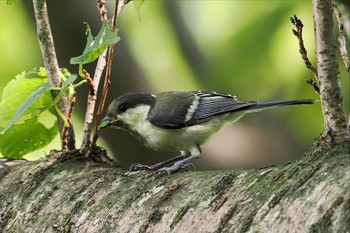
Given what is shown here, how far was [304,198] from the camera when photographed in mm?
1168

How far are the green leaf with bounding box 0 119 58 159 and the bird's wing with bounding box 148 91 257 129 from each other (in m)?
0.50

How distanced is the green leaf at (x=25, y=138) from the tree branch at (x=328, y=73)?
0.94 meters

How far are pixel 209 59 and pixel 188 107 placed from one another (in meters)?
0.89

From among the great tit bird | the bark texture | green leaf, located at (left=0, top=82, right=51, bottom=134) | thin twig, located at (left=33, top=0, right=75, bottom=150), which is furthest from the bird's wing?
green leaf, located at (left=0, top=82, right=51, bottom=134)

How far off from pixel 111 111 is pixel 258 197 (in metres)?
1.41

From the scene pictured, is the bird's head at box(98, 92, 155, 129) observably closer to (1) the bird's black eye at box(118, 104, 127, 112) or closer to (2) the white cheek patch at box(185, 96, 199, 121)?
(1) the bird's black eye at box(118, 104, 127, 112)

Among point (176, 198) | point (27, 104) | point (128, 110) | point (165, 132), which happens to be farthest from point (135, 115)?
point (176, 198)

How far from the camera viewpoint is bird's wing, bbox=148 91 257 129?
8.38 ft

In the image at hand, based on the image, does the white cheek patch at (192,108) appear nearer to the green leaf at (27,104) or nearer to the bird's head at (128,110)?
the bird's head at (128,110)

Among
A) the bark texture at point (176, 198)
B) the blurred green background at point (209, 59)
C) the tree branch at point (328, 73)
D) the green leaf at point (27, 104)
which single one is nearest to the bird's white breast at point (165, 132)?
the blurred green background at point (209, 59)

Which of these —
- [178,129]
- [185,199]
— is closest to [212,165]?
[178,129]

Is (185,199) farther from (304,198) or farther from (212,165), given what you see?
(212,165)

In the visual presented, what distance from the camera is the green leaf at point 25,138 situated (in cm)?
208

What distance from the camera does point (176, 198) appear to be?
1429 millimetres
